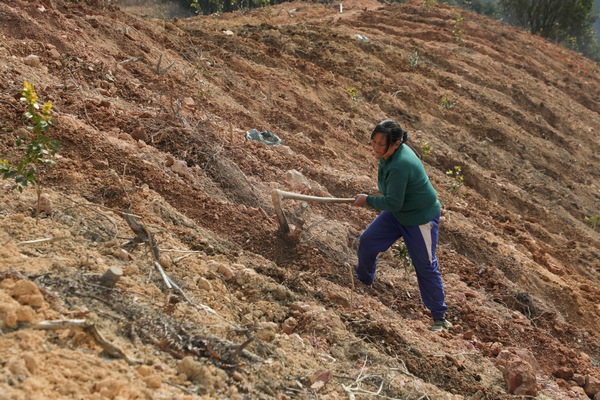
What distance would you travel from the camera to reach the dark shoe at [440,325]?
12.7 ft

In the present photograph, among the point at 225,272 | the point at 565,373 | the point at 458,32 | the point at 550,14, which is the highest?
the point at 550,14

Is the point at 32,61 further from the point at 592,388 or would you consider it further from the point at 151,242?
the point at 592,388

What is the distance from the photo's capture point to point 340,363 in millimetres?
2771

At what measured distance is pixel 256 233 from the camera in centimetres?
397

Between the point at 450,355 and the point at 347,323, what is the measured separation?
2.02 feet

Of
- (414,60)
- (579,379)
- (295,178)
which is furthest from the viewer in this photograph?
(414,60)

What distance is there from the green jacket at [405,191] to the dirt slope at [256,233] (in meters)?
0.58

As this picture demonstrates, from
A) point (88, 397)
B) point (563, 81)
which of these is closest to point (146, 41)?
A: point (88, 397)

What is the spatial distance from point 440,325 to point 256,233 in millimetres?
1368

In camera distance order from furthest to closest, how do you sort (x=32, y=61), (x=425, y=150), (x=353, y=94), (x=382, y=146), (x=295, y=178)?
(x=353, y=94) → (x=425, y=150) → (x=295, y=178) → (x=32, y=61) → (x=382, y=146)

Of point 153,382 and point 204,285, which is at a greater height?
point 153,382

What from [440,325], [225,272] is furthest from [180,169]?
[440,325]

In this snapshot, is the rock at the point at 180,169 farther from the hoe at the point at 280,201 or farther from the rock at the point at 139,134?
the hoe at the point at 280,201

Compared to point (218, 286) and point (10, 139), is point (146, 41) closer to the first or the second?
point (10, 139)
